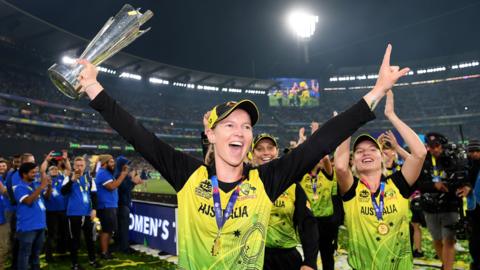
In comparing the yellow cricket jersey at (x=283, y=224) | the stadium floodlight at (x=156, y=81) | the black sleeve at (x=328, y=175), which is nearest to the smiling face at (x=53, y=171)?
the black sleeve at (x=328, y=175)

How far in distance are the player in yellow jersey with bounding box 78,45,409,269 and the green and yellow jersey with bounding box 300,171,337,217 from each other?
391 centimetres

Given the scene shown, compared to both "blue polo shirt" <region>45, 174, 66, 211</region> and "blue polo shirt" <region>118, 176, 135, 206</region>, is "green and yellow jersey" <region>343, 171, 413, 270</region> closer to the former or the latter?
"blue polo shirt" <region>118, 176, 135, 206</region>

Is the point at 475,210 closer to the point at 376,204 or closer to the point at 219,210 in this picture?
the point at 376,204

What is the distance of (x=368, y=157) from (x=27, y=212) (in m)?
5.88

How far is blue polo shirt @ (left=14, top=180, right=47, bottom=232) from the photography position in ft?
18.8

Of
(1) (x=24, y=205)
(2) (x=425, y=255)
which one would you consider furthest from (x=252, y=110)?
(2) (x=425, y=255)

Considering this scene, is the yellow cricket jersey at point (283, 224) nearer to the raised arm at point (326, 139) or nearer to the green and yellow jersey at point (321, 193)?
the raised arm at point (326, 139)

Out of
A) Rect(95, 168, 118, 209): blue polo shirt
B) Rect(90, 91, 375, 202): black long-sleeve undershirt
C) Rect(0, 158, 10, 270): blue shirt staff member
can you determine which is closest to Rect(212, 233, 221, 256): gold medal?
Rect(90, 91, 375, 202): black long-sleeve undershirt


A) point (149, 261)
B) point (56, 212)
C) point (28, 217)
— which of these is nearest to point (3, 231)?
point (28, 217)

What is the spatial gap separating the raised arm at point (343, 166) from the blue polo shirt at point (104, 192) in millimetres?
5984

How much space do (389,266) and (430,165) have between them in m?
3.66

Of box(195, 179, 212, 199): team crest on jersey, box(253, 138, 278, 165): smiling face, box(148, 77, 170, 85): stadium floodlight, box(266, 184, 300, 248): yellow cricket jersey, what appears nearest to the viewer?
box(195, 179, 212, 199): team crest on jersey

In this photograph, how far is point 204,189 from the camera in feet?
6.68

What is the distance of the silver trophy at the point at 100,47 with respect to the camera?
2043mm
